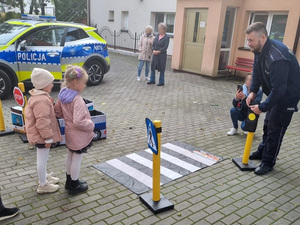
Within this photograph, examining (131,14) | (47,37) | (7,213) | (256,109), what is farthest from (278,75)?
(131,14)

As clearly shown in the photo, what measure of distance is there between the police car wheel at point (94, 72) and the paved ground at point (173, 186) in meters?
2.90

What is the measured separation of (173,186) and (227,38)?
9.25 meters

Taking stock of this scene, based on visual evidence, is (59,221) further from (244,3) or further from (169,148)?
(244,3)

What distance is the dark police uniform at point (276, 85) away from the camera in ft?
12.0

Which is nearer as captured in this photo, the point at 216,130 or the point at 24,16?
the point at 216,130

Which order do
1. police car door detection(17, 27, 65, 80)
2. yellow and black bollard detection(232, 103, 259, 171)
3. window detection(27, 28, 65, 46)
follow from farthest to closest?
window detection(27, 28, 65, 46)
police car door detection(17, 27, 65, 80)
yellow and black bollard detection(232, 103, 259, 171)

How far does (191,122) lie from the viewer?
6.51m

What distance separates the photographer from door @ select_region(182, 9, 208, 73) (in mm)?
11631

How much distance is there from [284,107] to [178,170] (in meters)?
1.69

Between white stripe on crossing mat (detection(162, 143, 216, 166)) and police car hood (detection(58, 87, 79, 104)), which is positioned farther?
white stripe on crossing mat (detection(162, 143, 216, 166))

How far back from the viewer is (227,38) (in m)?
11.7

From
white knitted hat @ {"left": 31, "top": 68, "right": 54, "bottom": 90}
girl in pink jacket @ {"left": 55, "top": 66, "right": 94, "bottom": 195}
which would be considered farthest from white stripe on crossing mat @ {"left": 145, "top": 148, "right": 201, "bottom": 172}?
white knitted hat @ {"left": 31, "top": 68, "right": 54, "bottom": 90}

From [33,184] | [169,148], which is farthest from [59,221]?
[169,148]

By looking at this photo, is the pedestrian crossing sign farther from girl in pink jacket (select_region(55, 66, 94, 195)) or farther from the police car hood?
the police car hood
